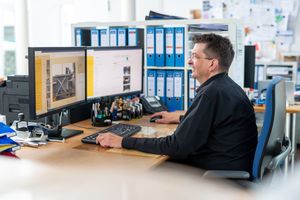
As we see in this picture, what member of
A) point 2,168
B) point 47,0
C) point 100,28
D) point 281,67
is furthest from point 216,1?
point 2,168

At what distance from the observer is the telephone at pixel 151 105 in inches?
114

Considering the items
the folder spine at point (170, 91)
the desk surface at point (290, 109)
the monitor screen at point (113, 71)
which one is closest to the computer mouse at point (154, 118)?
the monitor screen at point (113, 71)

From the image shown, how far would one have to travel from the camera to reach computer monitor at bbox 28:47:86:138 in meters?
1.94

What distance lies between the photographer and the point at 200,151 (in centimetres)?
202

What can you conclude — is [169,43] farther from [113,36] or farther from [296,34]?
[296,34]

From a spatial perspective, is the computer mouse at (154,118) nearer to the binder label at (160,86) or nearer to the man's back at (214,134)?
the binder label at (160,86)

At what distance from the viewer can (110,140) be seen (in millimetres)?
2008

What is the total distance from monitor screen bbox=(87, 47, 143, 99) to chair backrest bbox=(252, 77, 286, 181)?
1037 mm

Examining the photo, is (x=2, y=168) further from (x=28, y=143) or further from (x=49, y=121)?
(x=49, y=121)

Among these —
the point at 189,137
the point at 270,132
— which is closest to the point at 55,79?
the point at 189,137

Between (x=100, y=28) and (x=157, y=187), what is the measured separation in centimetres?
307

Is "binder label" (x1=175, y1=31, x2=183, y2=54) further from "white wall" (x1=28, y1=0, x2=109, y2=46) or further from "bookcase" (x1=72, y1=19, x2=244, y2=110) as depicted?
"white wall" (x1=28, y1=0, x2=109, y2=46)

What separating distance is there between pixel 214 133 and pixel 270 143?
0.26 m

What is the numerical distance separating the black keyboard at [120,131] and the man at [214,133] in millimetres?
84
